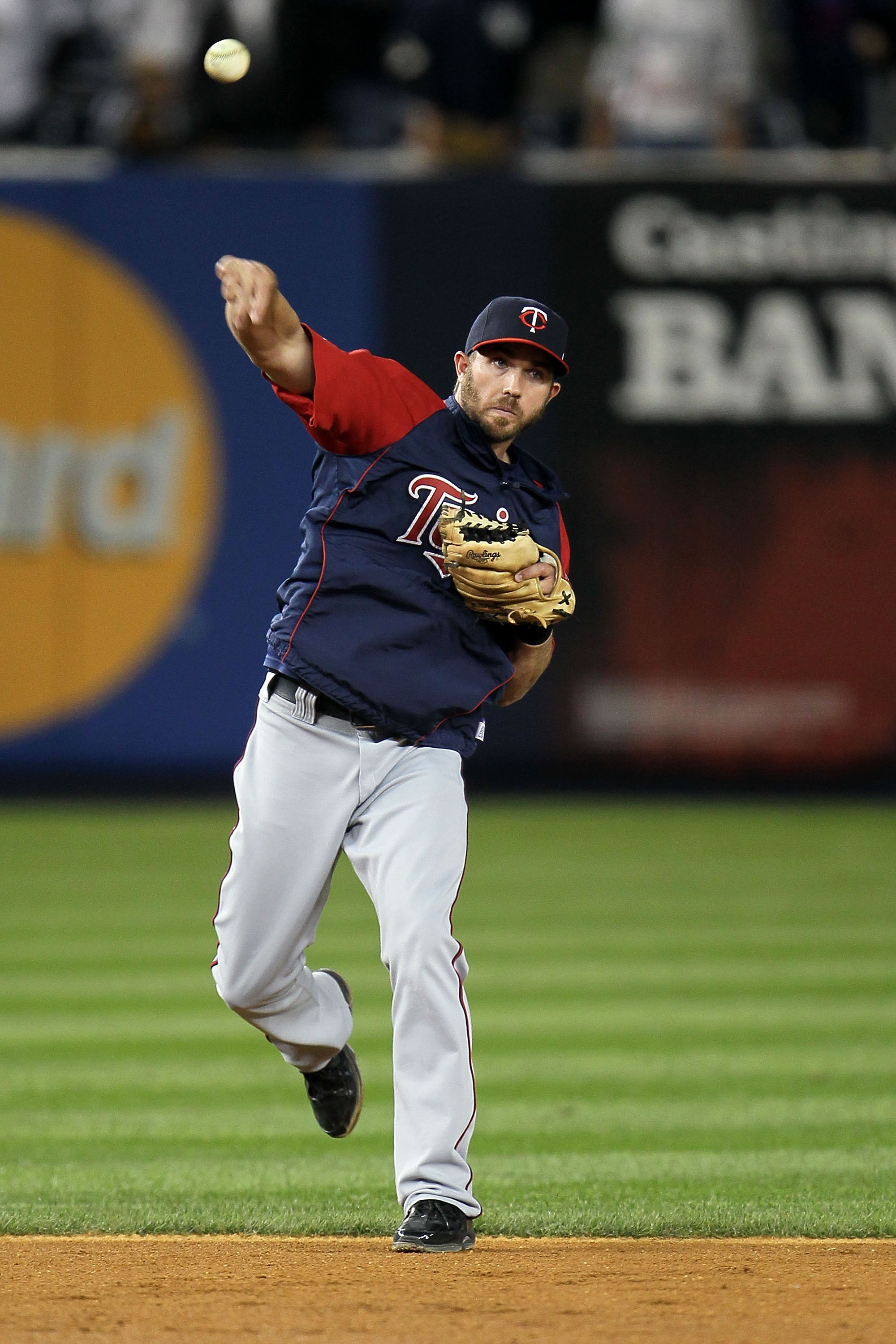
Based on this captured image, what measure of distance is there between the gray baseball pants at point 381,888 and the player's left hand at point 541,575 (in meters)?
0.42

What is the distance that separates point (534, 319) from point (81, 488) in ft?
34.7

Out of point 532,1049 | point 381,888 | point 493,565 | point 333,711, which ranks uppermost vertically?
point 493,565

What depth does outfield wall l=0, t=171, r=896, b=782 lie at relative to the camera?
14281 millimetres

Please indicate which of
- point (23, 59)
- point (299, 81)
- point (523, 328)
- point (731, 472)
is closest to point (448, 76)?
point (299, 81)

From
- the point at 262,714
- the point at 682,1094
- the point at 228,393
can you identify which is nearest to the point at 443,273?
the point at 228,393

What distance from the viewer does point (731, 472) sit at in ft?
47.5

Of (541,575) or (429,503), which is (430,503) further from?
(541,575)

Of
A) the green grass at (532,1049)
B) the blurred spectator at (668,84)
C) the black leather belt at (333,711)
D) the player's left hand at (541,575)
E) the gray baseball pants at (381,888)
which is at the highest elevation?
the blurred spectator at (668,84)

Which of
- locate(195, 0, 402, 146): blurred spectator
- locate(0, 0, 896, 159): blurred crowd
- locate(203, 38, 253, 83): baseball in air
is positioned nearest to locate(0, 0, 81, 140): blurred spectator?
locate(0, 0, 896, 159): blurred crowd

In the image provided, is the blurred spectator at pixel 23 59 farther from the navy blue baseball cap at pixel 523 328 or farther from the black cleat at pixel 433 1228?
the black cleat at pixel 433 1228

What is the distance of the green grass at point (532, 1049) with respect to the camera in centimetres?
466

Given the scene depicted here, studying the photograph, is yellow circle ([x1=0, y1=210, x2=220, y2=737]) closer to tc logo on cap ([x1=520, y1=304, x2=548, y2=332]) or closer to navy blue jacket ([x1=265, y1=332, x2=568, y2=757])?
navy blue jacket ([x1=265, y1=332, x2=568, y2=757])

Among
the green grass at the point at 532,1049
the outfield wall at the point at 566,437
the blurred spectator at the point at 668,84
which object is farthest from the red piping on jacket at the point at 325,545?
the blurred spectator at the point at 668,84

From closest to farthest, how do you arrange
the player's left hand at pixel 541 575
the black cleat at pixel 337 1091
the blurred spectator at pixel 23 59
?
the player's left hand at pixel 541 575
the black cleat at pixel 337 1091
the blurred spectator at pixel 23 59
